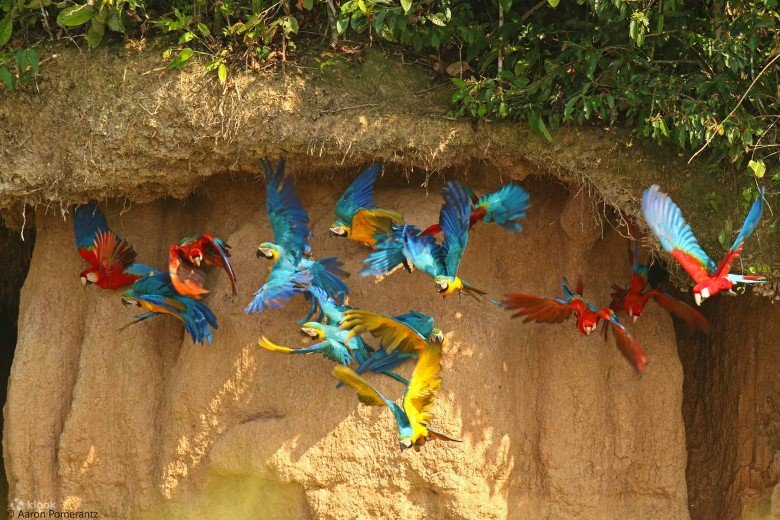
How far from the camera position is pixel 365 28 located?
4156 mm

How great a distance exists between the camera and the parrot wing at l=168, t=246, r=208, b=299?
4129mm

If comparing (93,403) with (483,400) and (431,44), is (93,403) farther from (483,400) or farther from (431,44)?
(431,44)

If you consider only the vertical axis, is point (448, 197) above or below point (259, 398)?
above

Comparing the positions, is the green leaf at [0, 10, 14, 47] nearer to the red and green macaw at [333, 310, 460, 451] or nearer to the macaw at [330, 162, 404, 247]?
the macaw at [330, 162, 404, 247]

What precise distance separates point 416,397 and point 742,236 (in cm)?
126

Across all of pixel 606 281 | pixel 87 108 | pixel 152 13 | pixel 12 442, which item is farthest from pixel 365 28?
pixel 12 442

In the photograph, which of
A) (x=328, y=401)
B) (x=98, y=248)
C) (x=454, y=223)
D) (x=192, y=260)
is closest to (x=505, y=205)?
(x=454, y=223)

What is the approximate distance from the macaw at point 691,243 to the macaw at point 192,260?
156cm

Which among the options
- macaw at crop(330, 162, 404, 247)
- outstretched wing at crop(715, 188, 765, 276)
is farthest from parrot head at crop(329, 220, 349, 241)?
outstretched wing at crop(715, 188, 765, 276)

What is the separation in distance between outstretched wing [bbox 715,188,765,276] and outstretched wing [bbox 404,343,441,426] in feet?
3.39

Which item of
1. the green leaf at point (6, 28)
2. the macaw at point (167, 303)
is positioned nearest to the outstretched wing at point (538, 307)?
the macaw at point (167, 303)

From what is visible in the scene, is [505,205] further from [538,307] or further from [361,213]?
[361,213]

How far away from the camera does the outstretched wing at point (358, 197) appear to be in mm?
4012

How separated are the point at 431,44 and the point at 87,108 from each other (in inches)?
52.6
